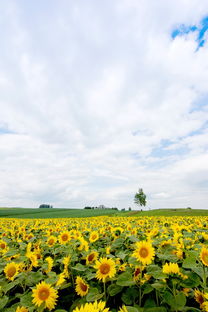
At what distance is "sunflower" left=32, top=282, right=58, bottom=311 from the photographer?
195cm

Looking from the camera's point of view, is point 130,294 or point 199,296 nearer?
point 199,296

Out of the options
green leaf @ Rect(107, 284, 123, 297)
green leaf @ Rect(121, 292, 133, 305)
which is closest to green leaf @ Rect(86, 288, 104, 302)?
green leaf @ Rect(107, 284, 123, 297)

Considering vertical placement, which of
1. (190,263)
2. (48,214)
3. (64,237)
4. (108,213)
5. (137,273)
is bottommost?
(137,273)

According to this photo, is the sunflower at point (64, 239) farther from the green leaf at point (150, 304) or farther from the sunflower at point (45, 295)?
the green leaf at point (150, 304)

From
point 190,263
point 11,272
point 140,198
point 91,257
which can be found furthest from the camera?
point 140,198

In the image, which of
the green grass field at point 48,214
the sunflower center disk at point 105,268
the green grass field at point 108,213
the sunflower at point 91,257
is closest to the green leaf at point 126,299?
the sunflower center disk at point 105,268

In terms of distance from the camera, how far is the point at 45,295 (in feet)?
6.50

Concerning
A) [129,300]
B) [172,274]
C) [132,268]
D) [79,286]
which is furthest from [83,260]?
[172,274]

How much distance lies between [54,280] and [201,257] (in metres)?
1.33

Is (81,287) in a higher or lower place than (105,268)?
lower

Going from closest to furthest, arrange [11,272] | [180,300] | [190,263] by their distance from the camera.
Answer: [180,300] < [190,263] < [11,272]

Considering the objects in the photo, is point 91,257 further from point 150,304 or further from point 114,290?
point 150,304

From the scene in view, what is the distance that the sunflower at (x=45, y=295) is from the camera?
195 cm

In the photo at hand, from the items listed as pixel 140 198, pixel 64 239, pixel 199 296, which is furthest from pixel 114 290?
pixel 140 198
